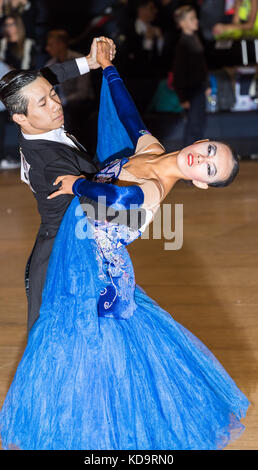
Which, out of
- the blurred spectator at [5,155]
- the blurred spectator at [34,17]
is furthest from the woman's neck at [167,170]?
the blurred spectator at [34,17]

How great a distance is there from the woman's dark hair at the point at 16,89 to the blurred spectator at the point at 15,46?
5.37 meters

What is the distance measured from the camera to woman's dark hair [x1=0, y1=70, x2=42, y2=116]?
1955 mm

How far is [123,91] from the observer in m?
2.23

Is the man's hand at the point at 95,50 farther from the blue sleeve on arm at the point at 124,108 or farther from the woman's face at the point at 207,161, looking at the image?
the woman's face at the point at 207,161

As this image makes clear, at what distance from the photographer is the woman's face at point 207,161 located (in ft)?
6.28

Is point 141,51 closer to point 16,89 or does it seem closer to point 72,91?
point 72,91

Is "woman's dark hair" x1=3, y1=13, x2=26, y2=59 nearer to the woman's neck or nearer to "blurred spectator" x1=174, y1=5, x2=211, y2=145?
"blurred spectator" x1=174, y1=5, x2=211, y2=145

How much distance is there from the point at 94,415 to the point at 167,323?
41 cm

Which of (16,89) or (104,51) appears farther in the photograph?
(104,51)

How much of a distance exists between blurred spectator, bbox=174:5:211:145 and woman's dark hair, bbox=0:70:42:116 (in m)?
4.27

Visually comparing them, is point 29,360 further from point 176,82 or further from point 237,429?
point 176,82

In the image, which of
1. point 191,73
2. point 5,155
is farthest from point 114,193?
point 5,155

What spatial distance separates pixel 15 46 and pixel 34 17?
698mm

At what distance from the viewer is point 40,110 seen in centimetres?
199
